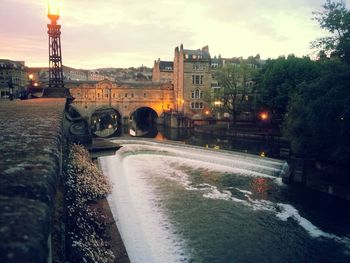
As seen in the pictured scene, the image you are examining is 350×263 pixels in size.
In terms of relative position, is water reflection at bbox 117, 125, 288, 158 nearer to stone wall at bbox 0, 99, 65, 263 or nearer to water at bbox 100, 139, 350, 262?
water at bbox 100, 139, 350, 262

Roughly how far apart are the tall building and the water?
46.6m

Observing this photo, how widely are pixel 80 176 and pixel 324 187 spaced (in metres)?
19.1

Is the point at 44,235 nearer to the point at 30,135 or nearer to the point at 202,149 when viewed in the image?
the point at 30,135

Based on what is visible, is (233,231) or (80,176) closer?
(80,176)

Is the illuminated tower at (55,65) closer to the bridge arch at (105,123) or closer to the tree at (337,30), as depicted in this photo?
the tree at (337,30)

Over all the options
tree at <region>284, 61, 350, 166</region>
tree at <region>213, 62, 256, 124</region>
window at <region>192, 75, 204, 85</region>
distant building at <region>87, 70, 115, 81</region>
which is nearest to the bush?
tree at <region>284, 61, 350, 166</region>

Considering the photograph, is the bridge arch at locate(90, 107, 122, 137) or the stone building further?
the stone building

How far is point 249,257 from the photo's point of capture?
13.8m

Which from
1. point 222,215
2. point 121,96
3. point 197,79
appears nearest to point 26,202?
point 222,215

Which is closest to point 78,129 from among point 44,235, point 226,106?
point 44,235

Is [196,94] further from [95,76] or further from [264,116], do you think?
[95,76]

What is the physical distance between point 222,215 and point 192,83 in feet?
194

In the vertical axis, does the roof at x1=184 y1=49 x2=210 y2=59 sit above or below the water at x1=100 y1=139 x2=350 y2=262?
above

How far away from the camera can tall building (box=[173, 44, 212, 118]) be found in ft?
244
